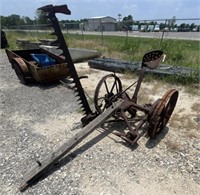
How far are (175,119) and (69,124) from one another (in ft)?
6.48

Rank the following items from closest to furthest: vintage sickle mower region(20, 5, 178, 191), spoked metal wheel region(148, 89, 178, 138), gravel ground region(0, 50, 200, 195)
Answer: gravel ground region(0, 50, 200, 195) < vintage sickle mower region(20, 5, 178, 191) < spoked metal wheel region(148, 89, 178, 138)

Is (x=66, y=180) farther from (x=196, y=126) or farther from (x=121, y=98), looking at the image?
Result: (x=196, y=126)

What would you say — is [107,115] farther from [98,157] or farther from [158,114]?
[158,114]

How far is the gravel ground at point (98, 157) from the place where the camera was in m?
2.60

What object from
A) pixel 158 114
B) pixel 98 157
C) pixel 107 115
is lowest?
pixel 98 157

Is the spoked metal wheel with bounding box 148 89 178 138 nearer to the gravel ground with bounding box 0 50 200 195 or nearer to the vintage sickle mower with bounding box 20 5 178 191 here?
the vintage sickle mower with bounding box 20 5 178 191

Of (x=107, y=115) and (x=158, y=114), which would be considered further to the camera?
(x=107, y=115)

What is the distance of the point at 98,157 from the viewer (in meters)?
3.08

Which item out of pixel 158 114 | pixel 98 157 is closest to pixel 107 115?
pixel 98 157

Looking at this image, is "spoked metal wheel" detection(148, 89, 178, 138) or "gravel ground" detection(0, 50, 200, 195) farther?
"spoked metal wheel" detection(148, 89, 178, 138)

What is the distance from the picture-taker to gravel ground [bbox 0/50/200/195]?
2.60 meters

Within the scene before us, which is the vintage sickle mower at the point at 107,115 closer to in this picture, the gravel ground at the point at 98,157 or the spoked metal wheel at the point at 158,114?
the spoked metal wheel at the point at 158,114

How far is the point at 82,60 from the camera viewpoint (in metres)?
9.09

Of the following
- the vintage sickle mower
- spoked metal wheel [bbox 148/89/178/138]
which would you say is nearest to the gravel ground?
the vintage sickle mower
